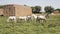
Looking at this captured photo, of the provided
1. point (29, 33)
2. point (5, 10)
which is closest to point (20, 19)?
point (29, 33)

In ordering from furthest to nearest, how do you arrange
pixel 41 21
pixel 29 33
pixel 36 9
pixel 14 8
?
pixel 36 9 < pixel 14 8 < pixel 41 21 < pixel 29 33

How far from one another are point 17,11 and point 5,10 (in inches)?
158

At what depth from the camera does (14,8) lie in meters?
42.1

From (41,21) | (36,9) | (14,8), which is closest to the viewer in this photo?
(41,21)

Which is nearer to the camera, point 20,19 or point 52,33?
point 52,33

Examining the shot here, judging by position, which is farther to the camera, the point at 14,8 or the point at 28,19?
the point at 14,8

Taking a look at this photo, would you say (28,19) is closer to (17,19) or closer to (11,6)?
(17,19)

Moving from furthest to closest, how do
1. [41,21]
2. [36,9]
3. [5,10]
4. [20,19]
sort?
[36,9] → [5,10] → [20,19] → [41,21]

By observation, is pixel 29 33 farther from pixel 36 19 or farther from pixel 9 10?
pixel 9 10

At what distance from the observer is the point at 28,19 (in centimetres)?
1828

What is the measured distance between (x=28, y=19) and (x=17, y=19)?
4.38 feet

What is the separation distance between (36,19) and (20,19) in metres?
1.98

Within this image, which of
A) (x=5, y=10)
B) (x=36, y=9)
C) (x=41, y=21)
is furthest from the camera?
(x=36, y=9)

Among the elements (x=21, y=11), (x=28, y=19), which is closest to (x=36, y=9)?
(x=21, y=11)
